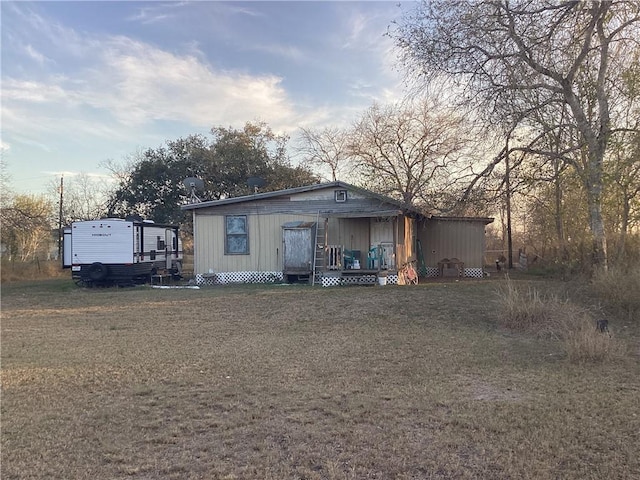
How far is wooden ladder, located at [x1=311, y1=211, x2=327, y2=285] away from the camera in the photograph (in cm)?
1541

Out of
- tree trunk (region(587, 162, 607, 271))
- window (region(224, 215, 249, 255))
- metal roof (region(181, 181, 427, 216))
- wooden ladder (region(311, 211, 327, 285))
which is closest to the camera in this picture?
tree trunk (region(587, 162, 607, 271))

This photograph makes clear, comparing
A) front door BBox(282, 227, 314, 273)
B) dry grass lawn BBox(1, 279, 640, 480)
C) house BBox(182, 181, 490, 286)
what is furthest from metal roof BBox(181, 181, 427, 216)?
dry grass lawn BBox(1, 279, 640, 480)

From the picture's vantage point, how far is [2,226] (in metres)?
19.6

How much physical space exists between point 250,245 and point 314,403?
12.3 m

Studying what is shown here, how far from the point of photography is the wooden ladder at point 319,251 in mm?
15406

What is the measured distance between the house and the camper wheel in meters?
2.92

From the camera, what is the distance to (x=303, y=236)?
15.5 m

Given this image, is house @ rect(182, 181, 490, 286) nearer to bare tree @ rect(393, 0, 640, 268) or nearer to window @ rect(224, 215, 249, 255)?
window @ rect(224, 215, 249, 255)

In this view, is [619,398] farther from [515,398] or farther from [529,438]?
[529,438]

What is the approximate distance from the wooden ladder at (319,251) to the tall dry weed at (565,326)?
7.30 meters

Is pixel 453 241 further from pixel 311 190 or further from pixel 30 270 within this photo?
pixel 30 270

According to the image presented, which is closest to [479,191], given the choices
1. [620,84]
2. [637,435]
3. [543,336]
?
Answer: [620,84]

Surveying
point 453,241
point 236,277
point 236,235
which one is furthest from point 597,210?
Answer: point 236,277

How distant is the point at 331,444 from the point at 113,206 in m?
30.2
